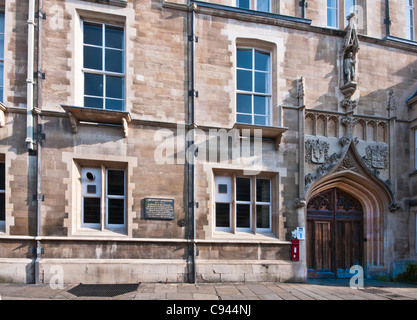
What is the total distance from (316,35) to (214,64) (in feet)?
12.4

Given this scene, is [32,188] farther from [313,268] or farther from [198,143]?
[313,268]

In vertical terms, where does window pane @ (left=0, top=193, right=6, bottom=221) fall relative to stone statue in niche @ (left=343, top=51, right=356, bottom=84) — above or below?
below

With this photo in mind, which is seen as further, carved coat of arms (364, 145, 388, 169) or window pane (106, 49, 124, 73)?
carved coat of arms (364, 145, 388, 169)

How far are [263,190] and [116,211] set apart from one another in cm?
453

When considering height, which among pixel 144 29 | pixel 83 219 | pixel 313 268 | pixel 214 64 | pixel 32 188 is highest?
pixel 144 29

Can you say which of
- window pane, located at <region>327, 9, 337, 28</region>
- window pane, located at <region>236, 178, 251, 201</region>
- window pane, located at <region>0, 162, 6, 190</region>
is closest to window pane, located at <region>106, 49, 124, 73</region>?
window pane, located at <region>0, 162, 6, 190</region>

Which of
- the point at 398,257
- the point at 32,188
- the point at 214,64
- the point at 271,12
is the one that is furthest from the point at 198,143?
the point at 398,257

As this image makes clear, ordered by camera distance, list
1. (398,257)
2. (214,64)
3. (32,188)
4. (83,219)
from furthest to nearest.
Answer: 1. (398,257)
2. (214,64)
3. (83,219)
4. (32,188)

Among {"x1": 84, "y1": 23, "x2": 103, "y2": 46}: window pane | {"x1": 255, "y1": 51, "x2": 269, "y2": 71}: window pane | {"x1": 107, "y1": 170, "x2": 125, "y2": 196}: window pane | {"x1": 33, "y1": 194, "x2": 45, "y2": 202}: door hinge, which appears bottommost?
{"x1": 33, "y1": 194, "x2": 45, "y2": 202}: door hinge

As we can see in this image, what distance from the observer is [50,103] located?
305 inches

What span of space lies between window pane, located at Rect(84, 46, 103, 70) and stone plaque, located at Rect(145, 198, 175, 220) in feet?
13.9

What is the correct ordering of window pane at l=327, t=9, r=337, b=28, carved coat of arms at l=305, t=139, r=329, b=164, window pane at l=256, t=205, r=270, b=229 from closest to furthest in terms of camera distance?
window pane at l=256, t=205, r=270, b=229
carved coat of arms at l=305, t=139, r=329, b=164
window pane at l=327, t=9, r=337, b=28

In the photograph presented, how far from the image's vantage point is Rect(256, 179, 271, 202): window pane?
9039 mm

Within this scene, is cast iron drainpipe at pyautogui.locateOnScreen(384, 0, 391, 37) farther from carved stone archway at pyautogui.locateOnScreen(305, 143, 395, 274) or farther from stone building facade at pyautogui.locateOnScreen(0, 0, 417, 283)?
carved stone archway at pyautogui.locateOnScreen(305, 143, 395, 274)
